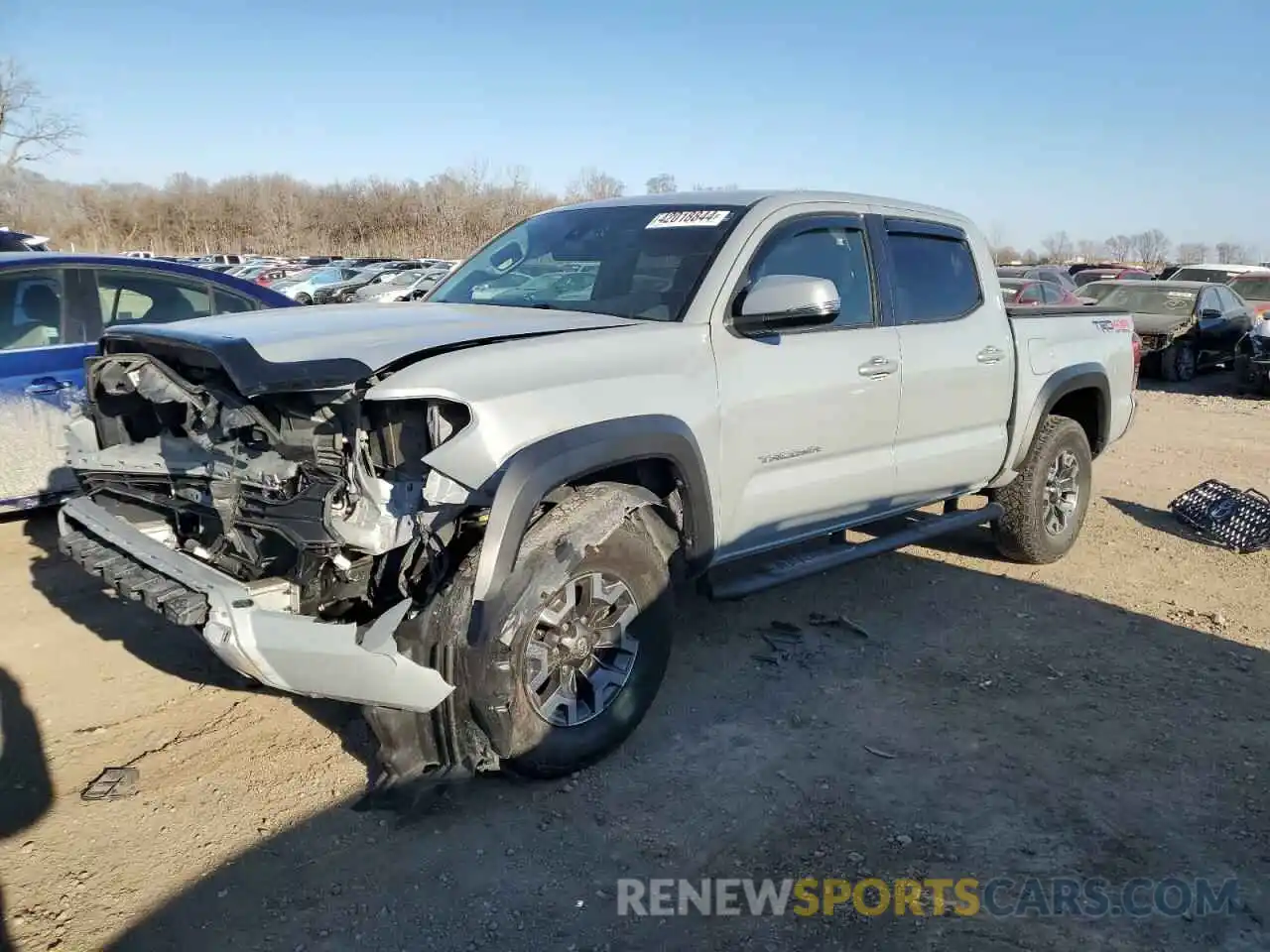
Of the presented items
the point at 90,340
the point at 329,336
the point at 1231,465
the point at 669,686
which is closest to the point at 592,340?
the point at 329,336

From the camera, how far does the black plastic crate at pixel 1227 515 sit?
20.5 ft

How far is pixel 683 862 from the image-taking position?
2.94 m

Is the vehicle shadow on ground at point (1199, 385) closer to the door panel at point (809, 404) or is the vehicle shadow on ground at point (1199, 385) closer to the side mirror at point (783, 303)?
the door panel at point (809, 404)

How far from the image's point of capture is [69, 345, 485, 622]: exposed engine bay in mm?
2863

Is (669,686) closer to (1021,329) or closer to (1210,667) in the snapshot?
(1210,667)

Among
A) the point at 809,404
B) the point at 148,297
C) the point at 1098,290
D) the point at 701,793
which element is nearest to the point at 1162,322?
the point at 1098,290

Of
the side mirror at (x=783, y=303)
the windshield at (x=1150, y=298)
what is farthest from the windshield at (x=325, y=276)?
the side mirror at (x=783, y=303)

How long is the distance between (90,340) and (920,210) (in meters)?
4.81

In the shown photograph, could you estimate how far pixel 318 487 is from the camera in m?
2.90

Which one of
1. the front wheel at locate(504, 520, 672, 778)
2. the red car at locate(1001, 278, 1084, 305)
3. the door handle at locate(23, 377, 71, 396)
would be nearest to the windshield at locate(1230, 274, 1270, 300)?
the red car at locate(1001, 278, 1084, 305)

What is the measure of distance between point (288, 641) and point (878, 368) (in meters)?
2.76

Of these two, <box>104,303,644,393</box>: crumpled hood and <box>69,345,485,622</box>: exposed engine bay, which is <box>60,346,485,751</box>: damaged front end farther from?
<box>104,303,644,393</box>: crumpled hood

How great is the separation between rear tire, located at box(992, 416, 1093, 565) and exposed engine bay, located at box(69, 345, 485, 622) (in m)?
3.70

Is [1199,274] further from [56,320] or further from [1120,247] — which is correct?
[1120,247]
